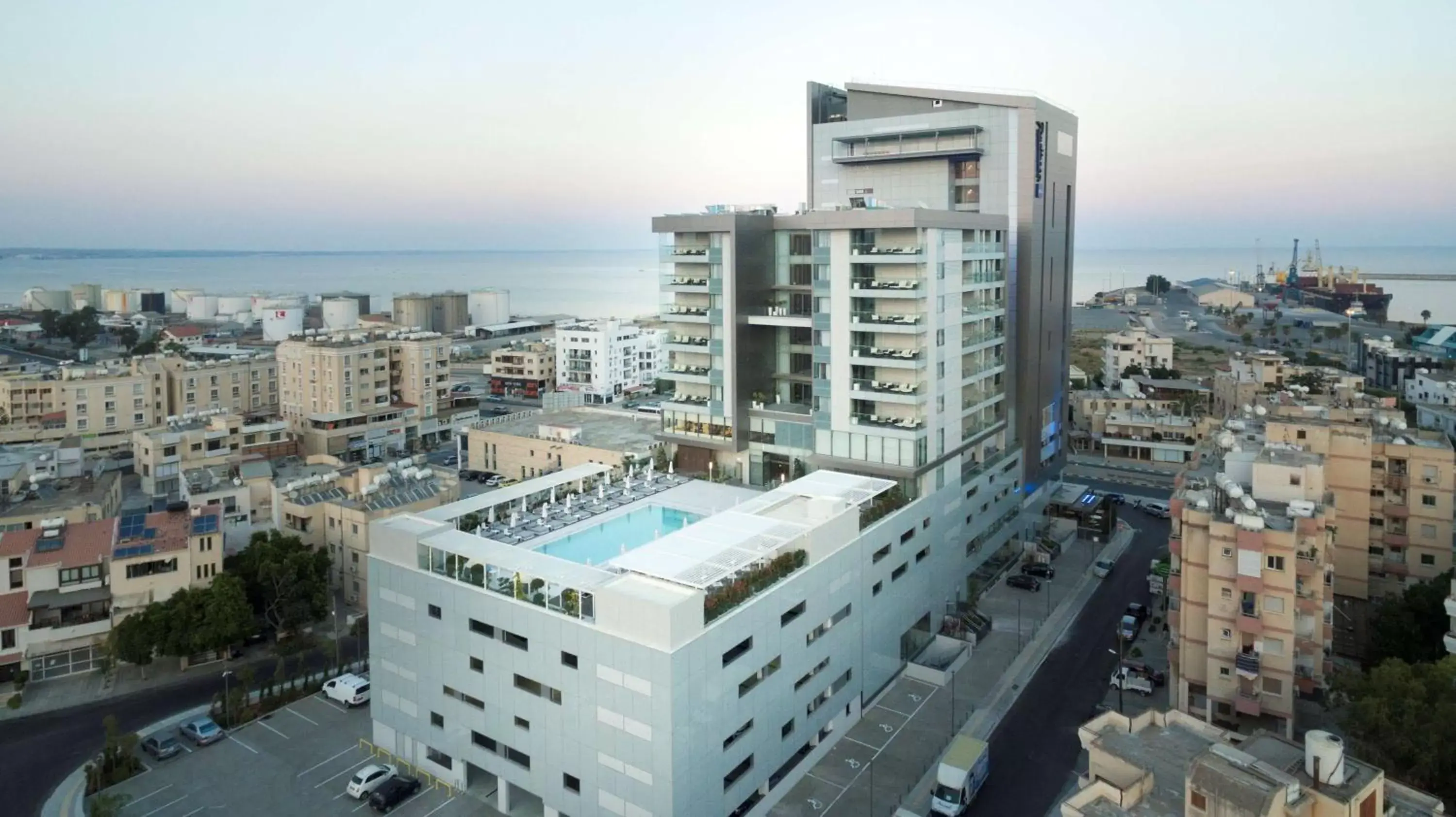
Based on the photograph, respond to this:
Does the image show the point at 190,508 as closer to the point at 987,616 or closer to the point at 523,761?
the point at 523,761

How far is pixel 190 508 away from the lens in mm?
28391

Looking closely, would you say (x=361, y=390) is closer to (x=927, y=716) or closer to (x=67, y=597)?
(x=67, y=597)

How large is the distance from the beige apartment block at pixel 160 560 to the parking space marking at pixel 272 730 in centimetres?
496

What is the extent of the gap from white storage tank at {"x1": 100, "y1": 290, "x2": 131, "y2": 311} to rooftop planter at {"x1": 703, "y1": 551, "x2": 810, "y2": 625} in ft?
426

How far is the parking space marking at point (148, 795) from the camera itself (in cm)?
1742

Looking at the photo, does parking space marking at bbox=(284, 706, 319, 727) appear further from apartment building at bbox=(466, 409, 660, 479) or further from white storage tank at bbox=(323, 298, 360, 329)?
white storage tank at bbox=(323, 298, 360, 329)

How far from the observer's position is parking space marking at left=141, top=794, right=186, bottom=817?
17.0 m

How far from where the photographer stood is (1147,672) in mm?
21750

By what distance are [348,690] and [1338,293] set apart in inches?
4955

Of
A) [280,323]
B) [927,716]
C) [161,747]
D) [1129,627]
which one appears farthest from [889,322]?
[280,323]

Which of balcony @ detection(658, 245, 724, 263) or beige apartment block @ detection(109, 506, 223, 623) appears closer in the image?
beige apartment block @ detection(109, 506, 223, 623)

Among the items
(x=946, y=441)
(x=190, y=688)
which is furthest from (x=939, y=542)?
(x=190, y=688)

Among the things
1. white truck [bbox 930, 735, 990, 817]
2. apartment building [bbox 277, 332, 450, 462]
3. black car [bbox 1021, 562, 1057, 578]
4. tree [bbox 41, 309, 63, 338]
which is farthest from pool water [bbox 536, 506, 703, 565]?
tree [bbox 41, 309, 63, 338]

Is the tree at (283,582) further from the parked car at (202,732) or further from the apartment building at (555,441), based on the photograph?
the apartment building at (555,441)
